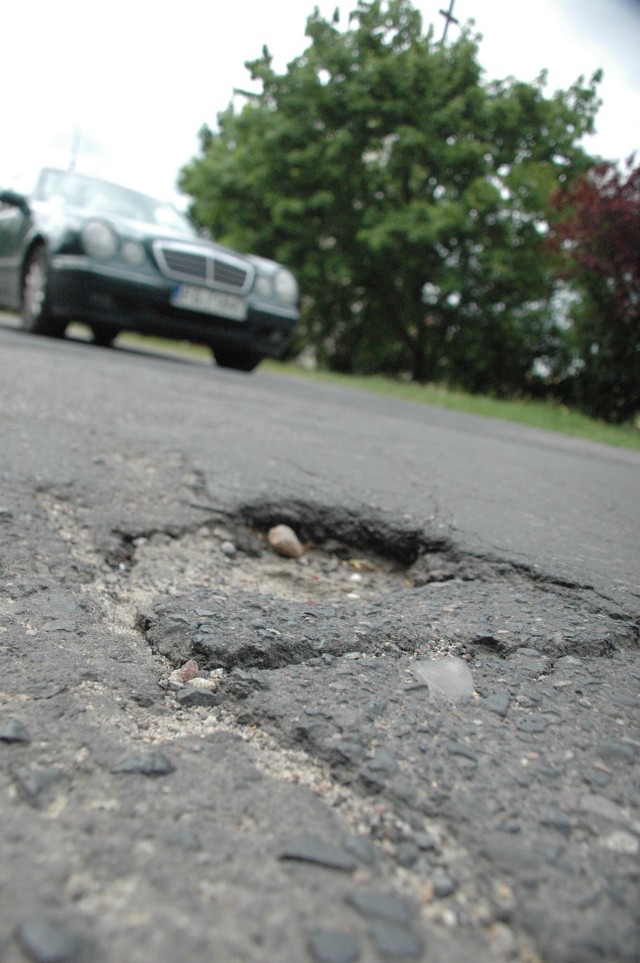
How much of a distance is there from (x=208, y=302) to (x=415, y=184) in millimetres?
12304

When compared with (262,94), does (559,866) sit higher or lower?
lower

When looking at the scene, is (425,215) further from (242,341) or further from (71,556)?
(71,556)

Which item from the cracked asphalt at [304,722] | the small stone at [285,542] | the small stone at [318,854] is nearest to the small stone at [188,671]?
the cracked asphalt at [304,722]

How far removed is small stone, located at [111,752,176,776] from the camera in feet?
2.80

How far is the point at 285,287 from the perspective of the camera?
6730 mm

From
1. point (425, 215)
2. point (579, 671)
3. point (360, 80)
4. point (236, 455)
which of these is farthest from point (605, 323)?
point (579, 671)

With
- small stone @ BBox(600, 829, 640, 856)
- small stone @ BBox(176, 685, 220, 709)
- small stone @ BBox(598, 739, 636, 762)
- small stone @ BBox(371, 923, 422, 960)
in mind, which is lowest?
small stone @ BBox(176, 685, 220, 709)

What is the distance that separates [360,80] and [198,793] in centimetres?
1745

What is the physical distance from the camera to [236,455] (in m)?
2.59

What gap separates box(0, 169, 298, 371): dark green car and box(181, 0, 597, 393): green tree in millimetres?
9676

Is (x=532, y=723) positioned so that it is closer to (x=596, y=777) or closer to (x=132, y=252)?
(x=596, y=777)

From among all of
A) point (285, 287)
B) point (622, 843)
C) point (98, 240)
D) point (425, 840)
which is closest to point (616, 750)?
point (622, 843)

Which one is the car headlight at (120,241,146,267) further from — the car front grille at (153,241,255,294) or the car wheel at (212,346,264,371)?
the car wheel at (212,346,264,371)

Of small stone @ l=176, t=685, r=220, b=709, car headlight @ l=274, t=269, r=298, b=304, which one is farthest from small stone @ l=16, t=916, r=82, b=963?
car headlight @ l=274, t=269, r=298, b=304
